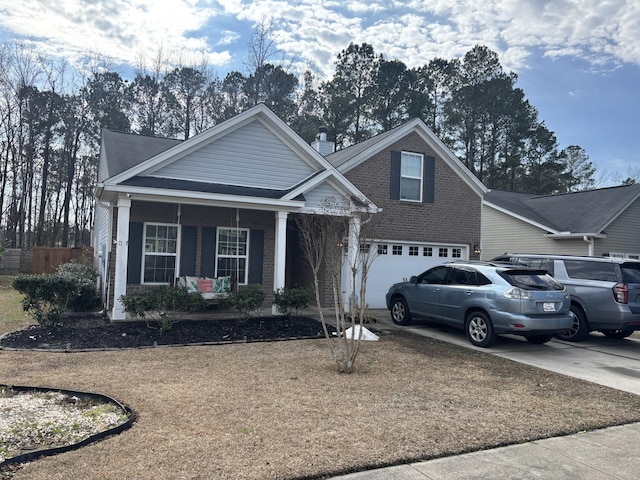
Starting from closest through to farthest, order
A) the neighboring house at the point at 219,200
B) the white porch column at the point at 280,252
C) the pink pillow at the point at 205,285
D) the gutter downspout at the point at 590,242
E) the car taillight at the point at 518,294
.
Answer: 1. the car taillight at the point at 518,294
2. the neighboring house at the point at 219,200
3. the pink pillow at the point at 205,285
4. the white porch column at the point at 280,252
5. the gutter downspout at the point at 590,242

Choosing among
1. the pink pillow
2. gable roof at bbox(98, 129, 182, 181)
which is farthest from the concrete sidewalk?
gable roof at bbox(98, 129, 182, 181)

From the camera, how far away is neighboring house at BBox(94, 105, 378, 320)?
10852 mm

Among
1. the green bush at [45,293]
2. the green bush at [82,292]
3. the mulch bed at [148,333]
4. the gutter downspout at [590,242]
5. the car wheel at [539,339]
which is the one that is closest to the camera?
the mulch bed at [148,333]

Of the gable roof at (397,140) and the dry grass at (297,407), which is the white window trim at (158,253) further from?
the gable roof at (397,140)

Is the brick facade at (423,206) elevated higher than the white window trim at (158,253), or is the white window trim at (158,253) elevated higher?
the brick facade at (423,206)

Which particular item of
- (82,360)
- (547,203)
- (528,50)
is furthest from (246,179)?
(547,203)

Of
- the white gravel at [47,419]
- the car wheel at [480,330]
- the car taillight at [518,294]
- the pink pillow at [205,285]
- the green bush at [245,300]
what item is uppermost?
the car taillight at [518,294]

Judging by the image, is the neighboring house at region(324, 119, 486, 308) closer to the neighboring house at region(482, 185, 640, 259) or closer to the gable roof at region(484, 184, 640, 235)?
the gable roof at region(484, 184, 640, 235)

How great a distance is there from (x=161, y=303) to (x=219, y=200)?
8.98ft

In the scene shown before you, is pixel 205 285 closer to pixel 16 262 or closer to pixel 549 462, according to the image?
pixel 549 462

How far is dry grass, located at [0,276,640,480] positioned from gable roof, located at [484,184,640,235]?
12.3 m

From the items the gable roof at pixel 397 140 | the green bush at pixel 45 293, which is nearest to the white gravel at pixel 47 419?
the green bush at pixel 45 293

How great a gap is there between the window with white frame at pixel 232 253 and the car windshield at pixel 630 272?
866cm

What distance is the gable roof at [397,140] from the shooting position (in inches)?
565
